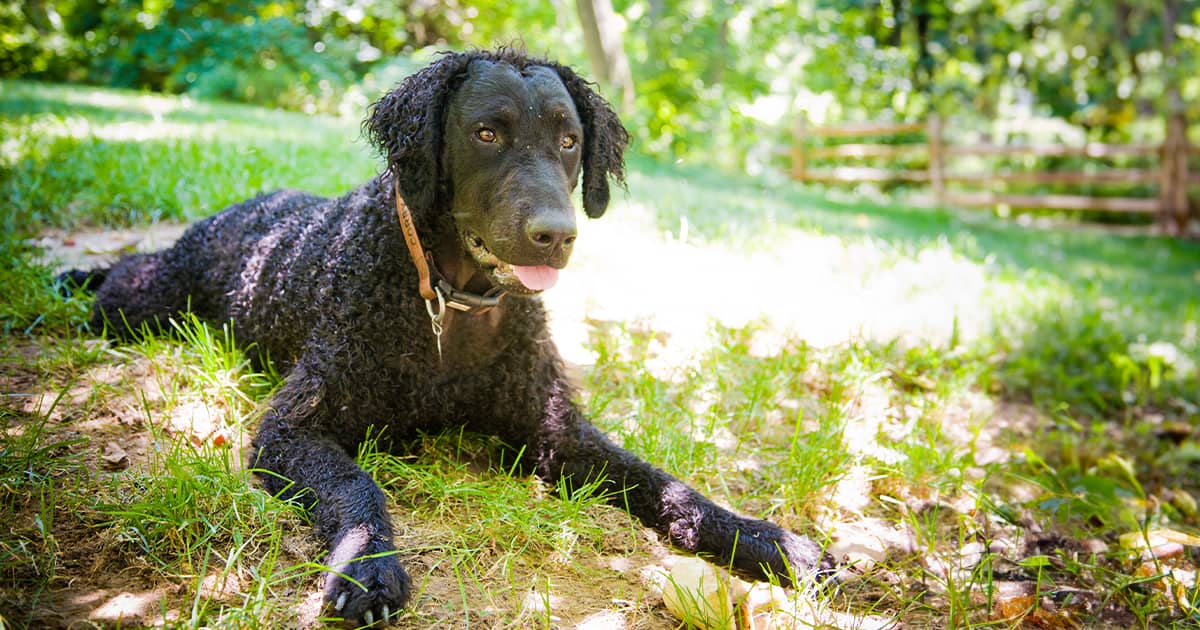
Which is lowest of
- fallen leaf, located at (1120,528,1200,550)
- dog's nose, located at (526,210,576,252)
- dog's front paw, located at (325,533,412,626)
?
fallen leaf, located at (1120,528,1200,550)

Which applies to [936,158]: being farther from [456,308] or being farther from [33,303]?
[33,303]

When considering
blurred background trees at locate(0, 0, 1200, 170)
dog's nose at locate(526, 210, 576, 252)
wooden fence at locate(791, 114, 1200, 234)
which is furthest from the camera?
wooden fence at locate(791, 114, 1200, 234)

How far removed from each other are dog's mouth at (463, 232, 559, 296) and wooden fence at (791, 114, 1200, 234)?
584 inches

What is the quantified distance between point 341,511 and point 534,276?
0.84 meters

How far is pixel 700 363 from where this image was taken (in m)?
3.86

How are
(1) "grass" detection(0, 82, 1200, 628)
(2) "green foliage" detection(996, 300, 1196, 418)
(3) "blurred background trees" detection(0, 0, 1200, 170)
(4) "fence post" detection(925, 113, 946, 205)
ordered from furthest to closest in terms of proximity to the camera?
(4) "fence post" detection(925, 113, 946, 205) → (3) "blurred background trees" detection(0, 0, 1200, 170) → (2) "green foliage" detection(996, 300, 1196, 418) → (1) "grass" detection(0, 82, 1200, 628)

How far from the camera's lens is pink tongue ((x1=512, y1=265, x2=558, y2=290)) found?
2379mm

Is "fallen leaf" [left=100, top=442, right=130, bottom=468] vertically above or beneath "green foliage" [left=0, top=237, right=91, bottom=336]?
beneath

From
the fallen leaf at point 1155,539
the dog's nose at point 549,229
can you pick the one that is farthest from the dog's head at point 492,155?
the fallen leaf at point 1155,539

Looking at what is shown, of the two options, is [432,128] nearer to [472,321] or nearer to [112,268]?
[472,321]

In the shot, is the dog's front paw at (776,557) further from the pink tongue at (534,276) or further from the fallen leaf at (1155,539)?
the fallen leaf at (1155,539)

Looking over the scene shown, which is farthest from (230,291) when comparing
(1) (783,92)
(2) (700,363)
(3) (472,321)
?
(1) (783,92)

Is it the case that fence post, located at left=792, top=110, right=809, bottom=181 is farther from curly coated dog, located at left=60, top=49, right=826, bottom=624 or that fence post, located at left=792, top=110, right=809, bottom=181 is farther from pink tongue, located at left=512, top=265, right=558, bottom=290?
pink tongue, located at left=512, top=265, right=558, bottom=290

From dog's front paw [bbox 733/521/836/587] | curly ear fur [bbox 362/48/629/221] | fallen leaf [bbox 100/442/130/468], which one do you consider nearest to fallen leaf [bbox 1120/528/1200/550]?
dog's front paw [bbox 733/521/836/587]
